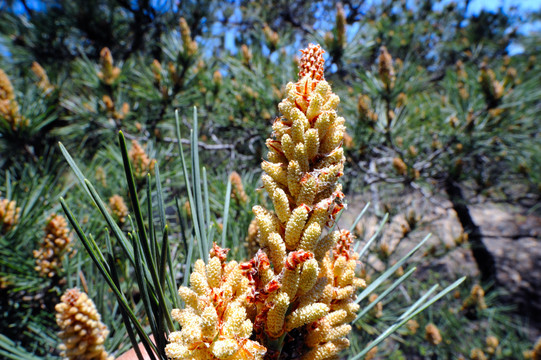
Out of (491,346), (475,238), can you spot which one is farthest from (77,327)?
(475,238)

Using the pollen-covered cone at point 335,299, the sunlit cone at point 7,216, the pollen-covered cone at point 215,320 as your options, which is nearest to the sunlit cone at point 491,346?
the pollen-covered cone at point 335,299

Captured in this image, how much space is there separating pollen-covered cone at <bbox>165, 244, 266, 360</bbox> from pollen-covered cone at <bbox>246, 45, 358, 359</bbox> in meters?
0.03

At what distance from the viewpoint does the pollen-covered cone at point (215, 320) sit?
26 cm

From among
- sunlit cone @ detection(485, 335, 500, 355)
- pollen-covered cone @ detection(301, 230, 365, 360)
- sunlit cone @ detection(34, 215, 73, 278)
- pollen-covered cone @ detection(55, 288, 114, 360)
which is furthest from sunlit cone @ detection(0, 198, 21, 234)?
sunlit cone @ detection(485, 335, 500, 355)

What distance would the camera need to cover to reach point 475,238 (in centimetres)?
218

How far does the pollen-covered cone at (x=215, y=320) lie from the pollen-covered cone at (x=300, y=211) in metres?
0.03

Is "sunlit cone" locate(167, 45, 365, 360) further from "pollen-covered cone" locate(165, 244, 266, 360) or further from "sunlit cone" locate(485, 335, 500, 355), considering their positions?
"sunlit cone" locate(485, 335, 500, 355)

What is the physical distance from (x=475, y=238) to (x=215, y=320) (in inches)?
97.6

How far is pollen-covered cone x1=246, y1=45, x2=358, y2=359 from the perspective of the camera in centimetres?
29

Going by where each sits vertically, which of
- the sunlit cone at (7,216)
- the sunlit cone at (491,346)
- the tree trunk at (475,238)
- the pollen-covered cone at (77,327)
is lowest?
the sunlit cone at (491,346)

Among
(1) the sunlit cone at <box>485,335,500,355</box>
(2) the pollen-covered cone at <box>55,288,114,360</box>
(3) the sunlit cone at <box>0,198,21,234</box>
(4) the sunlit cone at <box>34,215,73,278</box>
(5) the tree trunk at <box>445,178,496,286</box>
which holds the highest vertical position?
(3) the sunlit cone at <box>0,198,21,234</box>

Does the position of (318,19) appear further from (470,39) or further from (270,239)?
(270,239)

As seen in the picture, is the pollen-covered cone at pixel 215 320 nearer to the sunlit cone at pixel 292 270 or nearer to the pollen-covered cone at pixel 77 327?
the sunlit cone at pixel 292 270

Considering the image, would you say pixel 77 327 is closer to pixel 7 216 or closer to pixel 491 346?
pixel 7 216
